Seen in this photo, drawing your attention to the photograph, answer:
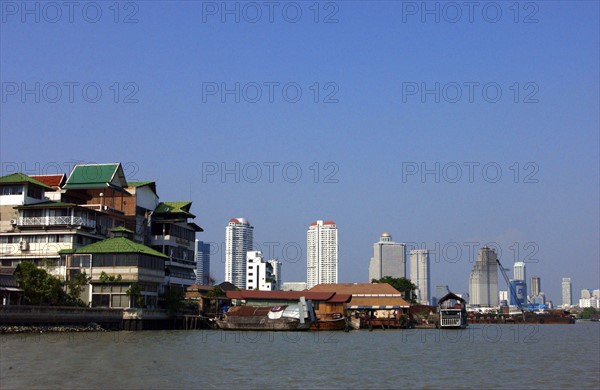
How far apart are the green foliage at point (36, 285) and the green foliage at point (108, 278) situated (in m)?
7.57

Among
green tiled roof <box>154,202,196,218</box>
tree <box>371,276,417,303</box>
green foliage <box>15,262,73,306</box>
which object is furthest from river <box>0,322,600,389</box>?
tree <box>371,276,417,303</box>

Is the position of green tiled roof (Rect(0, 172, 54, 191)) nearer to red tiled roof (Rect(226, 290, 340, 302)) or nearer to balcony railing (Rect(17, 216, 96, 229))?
balcony railing (Rect(17, 216, 96, 229))

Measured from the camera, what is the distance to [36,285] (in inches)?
2717

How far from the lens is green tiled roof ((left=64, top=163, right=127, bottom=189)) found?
89.8 m

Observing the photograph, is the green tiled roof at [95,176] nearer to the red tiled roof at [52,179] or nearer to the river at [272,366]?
the red tiled roof at [52,179]

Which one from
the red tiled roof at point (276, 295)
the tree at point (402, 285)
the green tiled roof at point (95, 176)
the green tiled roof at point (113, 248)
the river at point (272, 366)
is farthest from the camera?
the tree at point (402, 285)

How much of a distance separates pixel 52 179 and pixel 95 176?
24.2 ft

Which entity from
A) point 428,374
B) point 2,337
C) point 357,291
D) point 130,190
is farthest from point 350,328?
point 428,374

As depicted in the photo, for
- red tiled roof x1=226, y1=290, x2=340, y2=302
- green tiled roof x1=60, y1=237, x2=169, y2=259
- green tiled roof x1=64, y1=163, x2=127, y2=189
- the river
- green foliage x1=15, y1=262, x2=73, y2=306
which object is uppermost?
green tiled roof x1=64, y1=163, x2=127, y2=189

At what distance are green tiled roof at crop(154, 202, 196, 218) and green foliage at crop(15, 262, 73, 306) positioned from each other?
89.6 ft

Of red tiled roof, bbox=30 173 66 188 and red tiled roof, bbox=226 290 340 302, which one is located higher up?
red tiled roof, bbox=30 173 66 188

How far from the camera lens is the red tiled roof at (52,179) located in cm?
9356

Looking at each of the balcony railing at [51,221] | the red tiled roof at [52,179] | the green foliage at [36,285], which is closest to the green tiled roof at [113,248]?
the balcony railing at [51,221]

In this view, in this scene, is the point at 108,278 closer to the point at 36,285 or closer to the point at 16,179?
the point at 36,285
